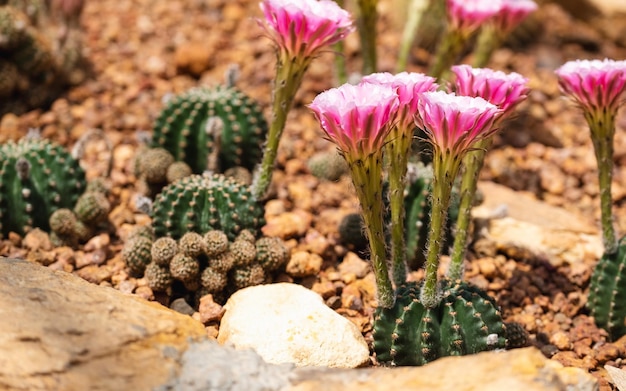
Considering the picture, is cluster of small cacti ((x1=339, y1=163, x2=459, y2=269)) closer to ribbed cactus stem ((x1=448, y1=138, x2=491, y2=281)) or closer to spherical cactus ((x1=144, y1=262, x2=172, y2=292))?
ribbed cactus stem ((x1=448, y1=138, x2=491, y2=281))

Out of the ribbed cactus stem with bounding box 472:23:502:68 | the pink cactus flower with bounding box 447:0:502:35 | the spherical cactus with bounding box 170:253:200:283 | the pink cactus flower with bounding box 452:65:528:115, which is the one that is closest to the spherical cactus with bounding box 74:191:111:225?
the spherical cactus with bounding box 170:253:200:283

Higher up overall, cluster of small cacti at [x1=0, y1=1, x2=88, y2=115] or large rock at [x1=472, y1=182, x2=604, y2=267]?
cluster of small cacti at [x1=0, y1=1, x2=88, y2=115]

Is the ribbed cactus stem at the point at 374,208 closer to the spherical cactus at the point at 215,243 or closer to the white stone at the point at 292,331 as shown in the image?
the white stone at the point at 292,331

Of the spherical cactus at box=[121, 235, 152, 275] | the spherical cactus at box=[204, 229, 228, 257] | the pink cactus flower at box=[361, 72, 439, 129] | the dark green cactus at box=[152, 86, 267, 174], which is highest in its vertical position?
the pink cactus flower at box=[361, 72, 439, 129]

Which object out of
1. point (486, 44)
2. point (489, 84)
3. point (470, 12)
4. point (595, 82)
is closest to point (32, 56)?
point (470, 12)

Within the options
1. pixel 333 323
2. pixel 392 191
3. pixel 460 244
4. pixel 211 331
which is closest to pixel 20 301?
pixel 211 331

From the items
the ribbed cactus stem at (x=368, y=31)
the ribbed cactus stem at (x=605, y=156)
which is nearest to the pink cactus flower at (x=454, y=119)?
the ribbed cactus stem at (x=605, y=156)

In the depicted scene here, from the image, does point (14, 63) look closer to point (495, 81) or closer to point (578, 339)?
point (495, 81)

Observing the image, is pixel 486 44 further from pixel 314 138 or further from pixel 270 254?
pixel 270 254
